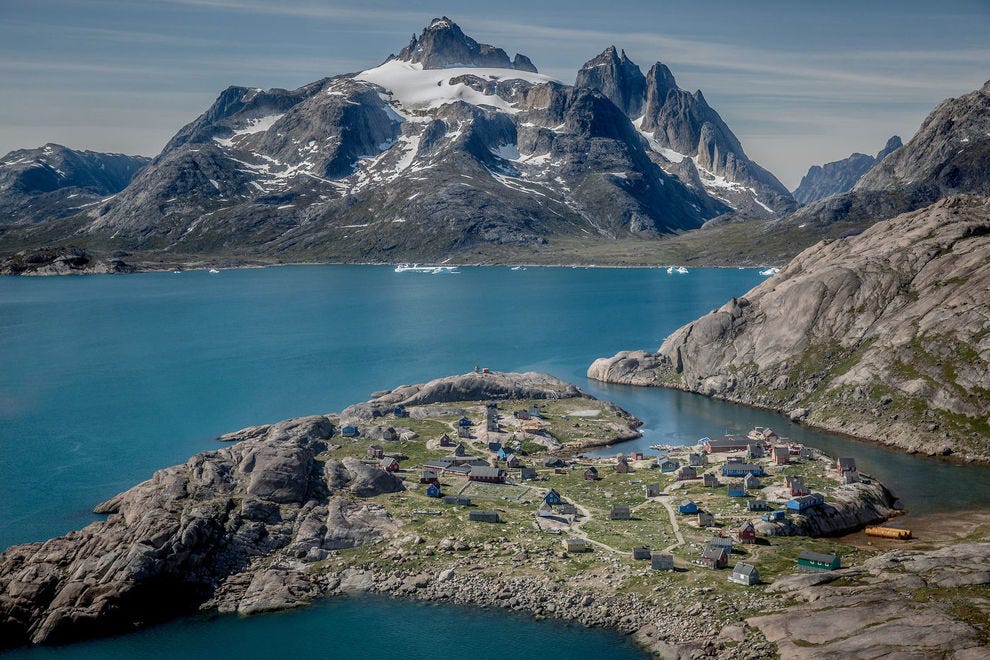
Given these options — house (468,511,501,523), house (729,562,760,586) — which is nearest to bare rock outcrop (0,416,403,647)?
house (468,511,501,523)

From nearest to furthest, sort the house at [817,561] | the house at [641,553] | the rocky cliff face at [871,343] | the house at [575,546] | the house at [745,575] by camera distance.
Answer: the house at [745,575] → the house at [817,561] → the house at [641,553] → the house at [575,546] → the rocky cliff face at [871,343]

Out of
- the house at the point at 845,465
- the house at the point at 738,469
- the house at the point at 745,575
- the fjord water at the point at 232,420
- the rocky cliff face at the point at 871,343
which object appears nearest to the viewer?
the house at the point at 745,575

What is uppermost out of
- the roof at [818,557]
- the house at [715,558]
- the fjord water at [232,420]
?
the roof at [818,557]

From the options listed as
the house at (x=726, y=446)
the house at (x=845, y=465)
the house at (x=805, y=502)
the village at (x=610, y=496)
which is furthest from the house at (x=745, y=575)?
the house at (x=726, y=446)

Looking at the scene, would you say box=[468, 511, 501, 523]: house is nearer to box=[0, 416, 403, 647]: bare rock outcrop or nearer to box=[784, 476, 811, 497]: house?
box=[0, 416, 403, 647]: bare rock outcrop

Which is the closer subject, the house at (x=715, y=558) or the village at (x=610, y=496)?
the house at (x=715, y=558)

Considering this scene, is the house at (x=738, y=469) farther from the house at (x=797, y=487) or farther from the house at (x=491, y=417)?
the house at (x=491, y=417)

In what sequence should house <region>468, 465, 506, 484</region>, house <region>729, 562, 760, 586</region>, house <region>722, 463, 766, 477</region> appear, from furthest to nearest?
house <region>468, 465, 506, 484</region> < house <region>722, 463, 766, 477</region> < house <region>729, 562, 760, 586</region>

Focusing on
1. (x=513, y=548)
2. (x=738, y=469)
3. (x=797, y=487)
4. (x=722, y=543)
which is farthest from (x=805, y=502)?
(x=513, y=548)
